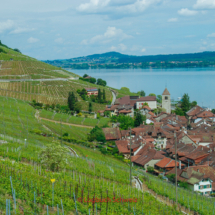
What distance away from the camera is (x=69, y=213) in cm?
1224

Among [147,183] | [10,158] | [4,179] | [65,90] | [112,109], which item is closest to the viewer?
[4,179]

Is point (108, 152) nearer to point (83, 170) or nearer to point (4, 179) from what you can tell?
point (83, 170)

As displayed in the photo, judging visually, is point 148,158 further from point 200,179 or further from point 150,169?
point 200,179

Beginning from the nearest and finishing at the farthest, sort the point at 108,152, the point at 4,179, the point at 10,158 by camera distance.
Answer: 1. the point at 4,179
2. the point at 10,158
3. the point at 108,152

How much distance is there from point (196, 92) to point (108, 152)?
73770 mm

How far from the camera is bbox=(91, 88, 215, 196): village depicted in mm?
27578

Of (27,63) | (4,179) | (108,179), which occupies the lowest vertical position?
(108,179)

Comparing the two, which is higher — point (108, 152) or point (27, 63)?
point (27, 63)

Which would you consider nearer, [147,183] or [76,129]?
[147,183]

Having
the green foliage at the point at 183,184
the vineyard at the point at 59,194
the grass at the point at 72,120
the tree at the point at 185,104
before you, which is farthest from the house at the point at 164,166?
the tree at the point at 185,104

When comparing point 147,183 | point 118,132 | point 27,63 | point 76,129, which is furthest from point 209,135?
point 27,63

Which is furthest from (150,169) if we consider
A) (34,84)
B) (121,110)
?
(34,84)

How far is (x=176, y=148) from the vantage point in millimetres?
18750

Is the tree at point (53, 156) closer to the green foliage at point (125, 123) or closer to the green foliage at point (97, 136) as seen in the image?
the green foliage at point (97, 136)
